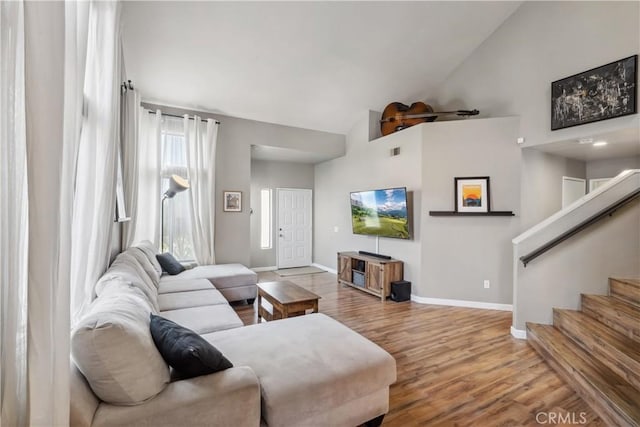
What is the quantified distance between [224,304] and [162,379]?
1640mm

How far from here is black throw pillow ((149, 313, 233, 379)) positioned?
143 cm

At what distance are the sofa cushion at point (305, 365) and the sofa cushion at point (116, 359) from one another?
524 millimetres

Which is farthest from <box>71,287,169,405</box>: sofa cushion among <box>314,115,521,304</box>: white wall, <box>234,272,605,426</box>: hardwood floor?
<box>314,115,521,304</box>: white wall

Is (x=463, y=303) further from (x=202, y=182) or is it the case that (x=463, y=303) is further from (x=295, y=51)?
(x=202, y=182)

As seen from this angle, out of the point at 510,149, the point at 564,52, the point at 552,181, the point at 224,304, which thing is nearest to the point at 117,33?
the point at 224,304

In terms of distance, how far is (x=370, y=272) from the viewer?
16.2 ft

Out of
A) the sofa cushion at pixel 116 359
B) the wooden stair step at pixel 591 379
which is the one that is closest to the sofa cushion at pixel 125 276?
the sofa cushion at pixel 116 359

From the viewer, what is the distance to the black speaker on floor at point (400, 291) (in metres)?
4.56

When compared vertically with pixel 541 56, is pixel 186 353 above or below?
below

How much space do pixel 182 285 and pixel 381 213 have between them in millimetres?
3325

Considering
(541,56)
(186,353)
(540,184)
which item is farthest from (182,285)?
(541,56)

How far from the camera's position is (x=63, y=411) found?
104 centimetres

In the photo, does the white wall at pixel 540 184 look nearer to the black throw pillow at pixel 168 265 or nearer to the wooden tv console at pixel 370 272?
the wooden tv console at pixel 370 272

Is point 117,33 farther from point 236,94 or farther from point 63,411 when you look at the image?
point 63,411
